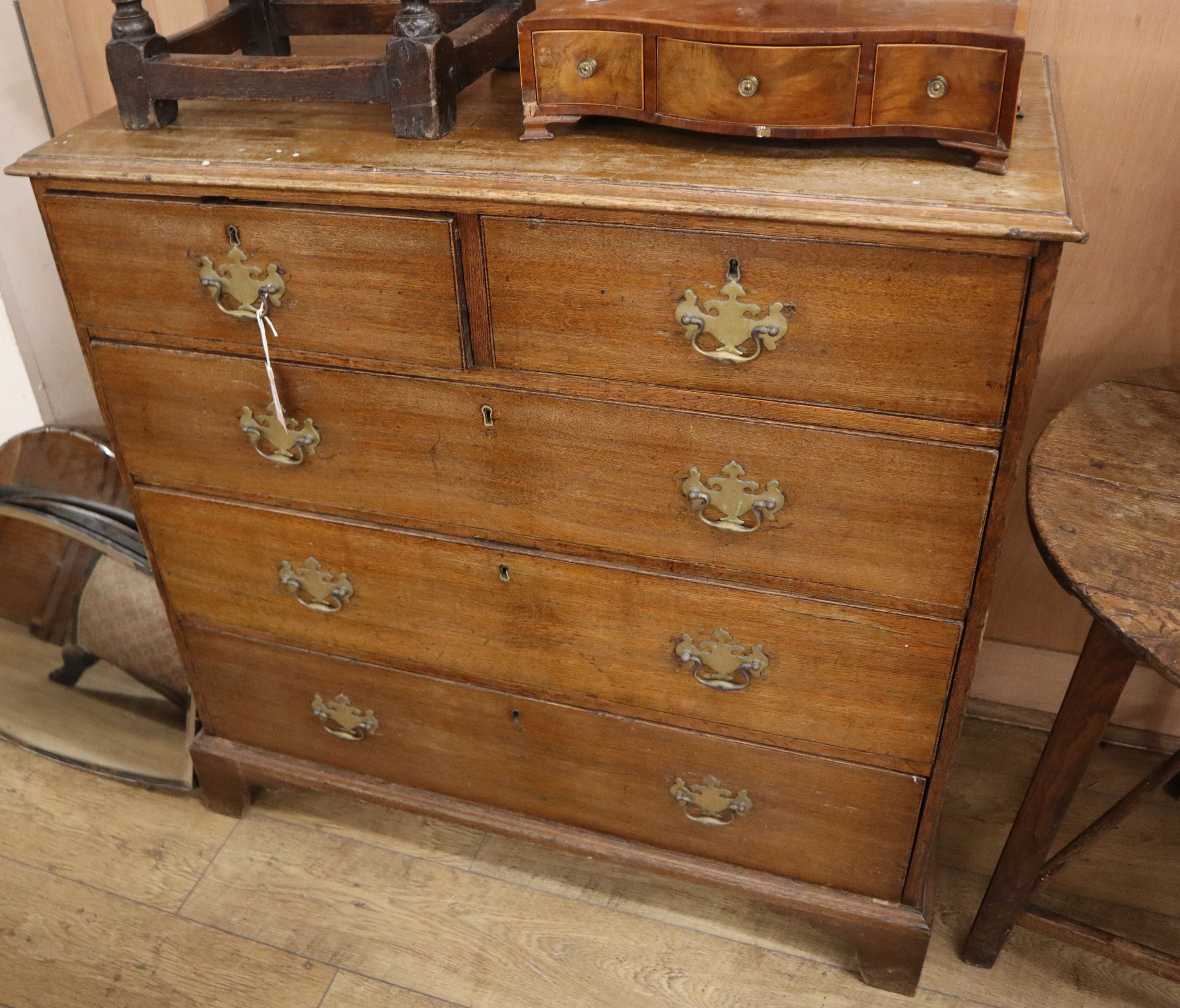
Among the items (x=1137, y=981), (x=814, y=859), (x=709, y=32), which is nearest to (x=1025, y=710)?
(x=1137, y=981)

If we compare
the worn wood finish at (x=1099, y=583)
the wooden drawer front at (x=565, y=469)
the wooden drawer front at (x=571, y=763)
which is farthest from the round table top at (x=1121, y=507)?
the wooden drawer front at (x=571, y=763)

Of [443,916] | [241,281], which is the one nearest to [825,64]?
[241,281]

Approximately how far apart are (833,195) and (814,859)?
3.12ft

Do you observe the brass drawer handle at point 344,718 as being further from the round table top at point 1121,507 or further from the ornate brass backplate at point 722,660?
the round table top at point 1121,507

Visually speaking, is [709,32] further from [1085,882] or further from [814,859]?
[1085,882]

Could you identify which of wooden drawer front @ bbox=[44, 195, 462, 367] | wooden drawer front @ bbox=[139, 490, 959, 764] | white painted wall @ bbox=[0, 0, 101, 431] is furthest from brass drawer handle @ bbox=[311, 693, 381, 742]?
white painted wall @ bbox=[0, 0, 101, 431]

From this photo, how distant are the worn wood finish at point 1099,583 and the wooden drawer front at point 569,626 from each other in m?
0.17

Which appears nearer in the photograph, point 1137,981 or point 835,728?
point 835,728

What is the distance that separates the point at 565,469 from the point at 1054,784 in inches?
29.6

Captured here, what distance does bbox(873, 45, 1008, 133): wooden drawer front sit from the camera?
1006 millimetres

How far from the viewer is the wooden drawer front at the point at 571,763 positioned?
1.46m

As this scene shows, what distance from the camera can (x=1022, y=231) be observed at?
0.96 metres

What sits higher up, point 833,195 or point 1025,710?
point 833,195

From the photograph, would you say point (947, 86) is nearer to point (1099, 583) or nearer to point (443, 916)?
point (1099, 583)
